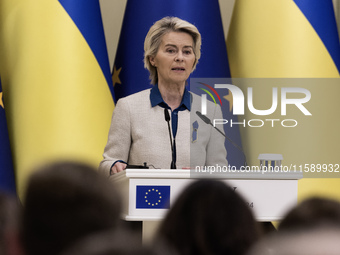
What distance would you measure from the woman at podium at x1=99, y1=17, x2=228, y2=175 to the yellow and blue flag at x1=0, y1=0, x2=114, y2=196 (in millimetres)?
1428

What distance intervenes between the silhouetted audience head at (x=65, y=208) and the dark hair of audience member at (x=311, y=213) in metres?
0.39

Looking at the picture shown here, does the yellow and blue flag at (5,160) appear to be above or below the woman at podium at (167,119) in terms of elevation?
below

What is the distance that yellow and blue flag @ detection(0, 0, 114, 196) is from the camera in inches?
195

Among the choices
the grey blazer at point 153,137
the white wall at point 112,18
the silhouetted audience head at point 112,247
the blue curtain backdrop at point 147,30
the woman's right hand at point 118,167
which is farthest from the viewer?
the white wall at point 112,18

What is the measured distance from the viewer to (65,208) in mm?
1018

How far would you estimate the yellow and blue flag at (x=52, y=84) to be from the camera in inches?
195

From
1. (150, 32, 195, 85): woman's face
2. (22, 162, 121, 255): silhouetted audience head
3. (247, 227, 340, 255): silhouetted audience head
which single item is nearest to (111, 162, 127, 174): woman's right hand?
(150, 32, 195, 85): woman's face

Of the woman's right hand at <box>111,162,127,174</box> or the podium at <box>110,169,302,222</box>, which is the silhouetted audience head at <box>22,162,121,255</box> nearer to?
the podium at <box>110,169,302,222</box>

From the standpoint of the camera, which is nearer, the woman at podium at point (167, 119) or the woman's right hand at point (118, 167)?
the woman's right hand at point (118, 167)

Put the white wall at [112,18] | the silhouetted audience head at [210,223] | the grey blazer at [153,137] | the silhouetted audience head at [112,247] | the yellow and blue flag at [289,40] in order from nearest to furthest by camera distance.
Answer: the silhouetted audience head at [112,247]
the silhouetted audience head at [210,223]
the grey blazer at [153,137]
the yellow and blue flag at [289,40]
the white wall at [112,18]

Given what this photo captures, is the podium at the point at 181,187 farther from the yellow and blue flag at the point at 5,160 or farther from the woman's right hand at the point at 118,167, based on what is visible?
the yellow and blue flag at the point at 5,160

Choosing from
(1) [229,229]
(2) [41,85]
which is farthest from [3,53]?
(1) [229,229]

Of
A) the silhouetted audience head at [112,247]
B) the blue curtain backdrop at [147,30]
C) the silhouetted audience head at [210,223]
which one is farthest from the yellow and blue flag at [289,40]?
the silhouetted audience head at [112,247]

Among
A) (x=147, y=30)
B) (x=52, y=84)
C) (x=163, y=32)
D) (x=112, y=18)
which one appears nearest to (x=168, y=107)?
(x=163, y=32)
